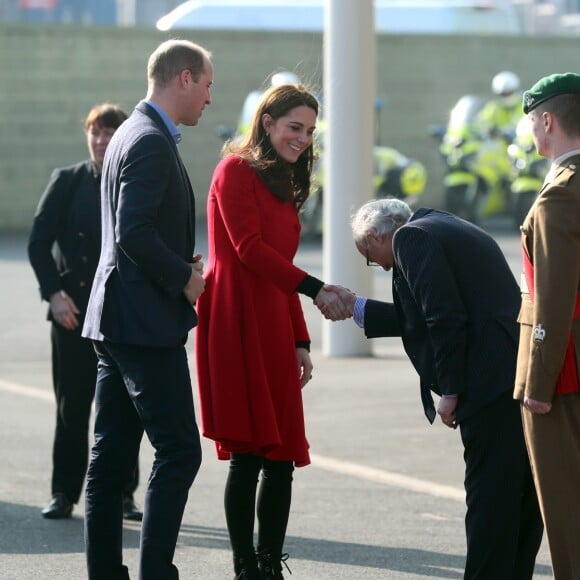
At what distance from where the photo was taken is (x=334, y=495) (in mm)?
7332

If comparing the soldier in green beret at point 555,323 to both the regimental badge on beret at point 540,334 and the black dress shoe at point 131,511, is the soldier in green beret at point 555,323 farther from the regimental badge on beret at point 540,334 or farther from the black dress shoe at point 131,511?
the black dress shoe at point 131,511

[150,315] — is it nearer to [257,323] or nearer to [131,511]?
[257,323]

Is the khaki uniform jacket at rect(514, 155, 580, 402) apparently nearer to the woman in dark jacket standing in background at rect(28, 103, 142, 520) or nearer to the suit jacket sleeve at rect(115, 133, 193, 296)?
the suit jacket sleeve at rect(115, 133, 193, 296)

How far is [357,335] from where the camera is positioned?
12.0m

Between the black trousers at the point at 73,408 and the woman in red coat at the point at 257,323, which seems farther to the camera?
the black trousers at the point at 73,408

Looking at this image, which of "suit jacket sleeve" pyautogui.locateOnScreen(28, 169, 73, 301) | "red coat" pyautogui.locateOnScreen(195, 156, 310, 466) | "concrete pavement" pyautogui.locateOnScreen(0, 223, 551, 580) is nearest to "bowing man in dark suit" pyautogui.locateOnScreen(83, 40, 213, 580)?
"red coat" pyautogui.locateOnScreen(195, 156, 310, 466)

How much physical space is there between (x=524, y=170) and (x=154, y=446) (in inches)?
718

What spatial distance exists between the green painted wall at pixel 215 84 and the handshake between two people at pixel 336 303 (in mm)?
18258

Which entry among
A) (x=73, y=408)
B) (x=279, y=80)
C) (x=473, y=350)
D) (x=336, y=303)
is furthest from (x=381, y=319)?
(x=279, y=80)

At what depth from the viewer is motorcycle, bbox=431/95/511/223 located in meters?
23.7

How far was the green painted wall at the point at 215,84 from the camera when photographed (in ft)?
82.1

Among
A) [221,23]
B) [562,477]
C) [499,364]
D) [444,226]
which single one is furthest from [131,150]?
[221,23]

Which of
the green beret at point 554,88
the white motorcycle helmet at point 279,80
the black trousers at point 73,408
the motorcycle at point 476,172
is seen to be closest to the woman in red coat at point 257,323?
the white motorcycle helmet at point 279,80

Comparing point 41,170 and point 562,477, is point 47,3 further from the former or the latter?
point 562,477
